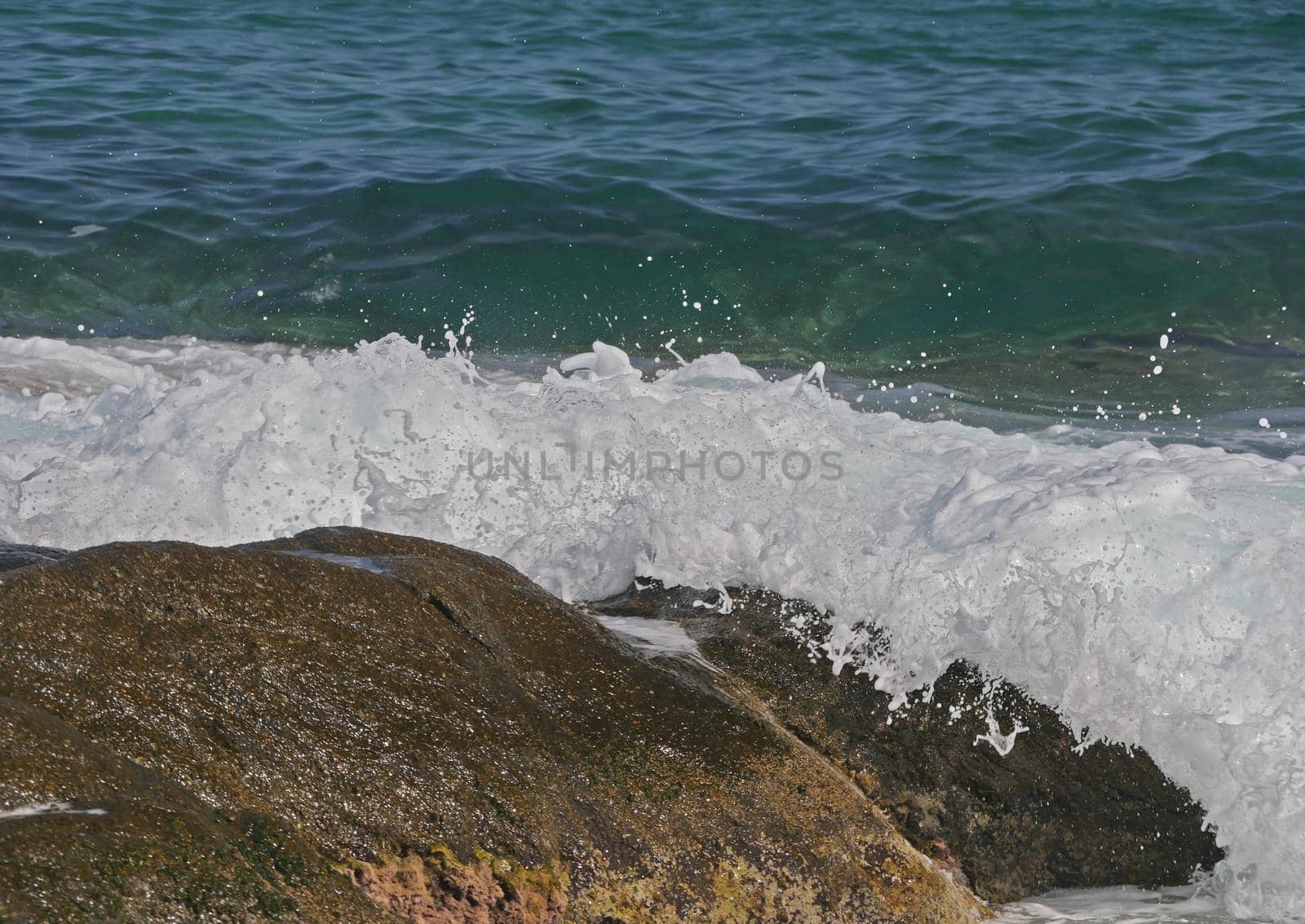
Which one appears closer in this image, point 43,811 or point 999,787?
point 43,811

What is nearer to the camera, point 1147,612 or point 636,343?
point 1147,612

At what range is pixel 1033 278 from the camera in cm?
929

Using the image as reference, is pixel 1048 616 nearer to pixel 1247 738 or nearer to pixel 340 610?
pixel 1247 738

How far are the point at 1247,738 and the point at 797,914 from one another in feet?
4.57

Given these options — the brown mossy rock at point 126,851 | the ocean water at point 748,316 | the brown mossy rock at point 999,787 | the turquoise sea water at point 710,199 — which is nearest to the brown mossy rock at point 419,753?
the brown mossy rock at point 126,851

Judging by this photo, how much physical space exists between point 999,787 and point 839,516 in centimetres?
117

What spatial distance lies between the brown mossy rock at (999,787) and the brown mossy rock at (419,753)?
14cm

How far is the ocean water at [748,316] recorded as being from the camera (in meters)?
3.82

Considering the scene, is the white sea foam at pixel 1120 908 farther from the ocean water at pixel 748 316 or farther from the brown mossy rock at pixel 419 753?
the brown mossy rock at pixel 419 753

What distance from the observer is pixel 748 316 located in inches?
355

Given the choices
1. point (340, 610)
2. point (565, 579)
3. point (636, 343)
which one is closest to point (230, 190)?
point (636, 343)

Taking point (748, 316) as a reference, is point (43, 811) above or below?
above

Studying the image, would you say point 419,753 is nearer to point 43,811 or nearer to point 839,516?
point 43,811

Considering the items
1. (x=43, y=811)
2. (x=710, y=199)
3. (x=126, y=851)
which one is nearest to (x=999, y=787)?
(x=126, y=851)
